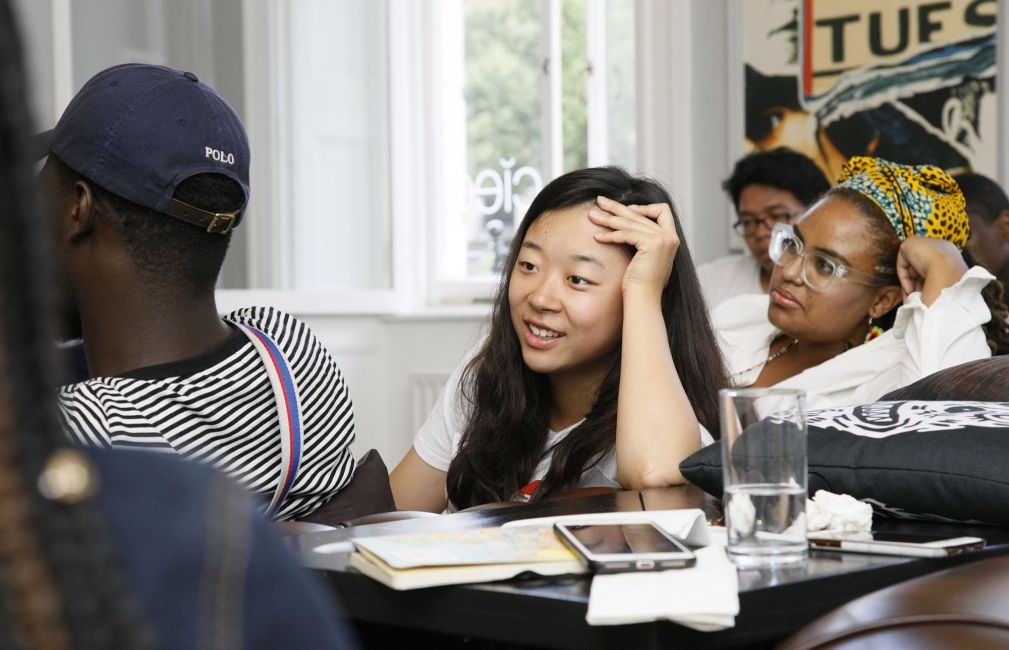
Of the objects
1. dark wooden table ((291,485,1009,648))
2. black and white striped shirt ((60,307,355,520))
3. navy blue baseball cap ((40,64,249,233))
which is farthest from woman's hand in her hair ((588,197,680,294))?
dark wooden table ((291,485,1009,648))

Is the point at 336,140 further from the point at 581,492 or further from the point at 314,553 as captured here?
the point at 314,553

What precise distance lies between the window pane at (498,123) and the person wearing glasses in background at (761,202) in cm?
91

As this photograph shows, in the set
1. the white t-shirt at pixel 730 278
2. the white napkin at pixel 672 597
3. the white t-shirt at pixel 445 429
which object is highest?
the white t-shirt at pixel 730 278

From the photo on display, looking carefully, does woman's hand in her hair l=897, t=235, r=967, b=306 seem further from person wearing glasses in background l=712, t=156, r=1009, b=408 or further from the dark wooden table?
the dark wooden table

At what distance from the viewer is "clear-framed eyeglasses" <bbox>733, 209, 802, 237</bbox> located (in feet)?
12.0

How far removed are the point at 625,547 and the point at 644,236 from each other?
3.13 feet

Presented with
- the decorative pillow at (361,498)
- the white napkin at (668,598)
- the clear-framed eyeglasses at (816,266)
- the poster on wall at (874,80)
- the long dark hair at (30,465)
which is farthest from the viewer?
the poster on wall at (874,80)

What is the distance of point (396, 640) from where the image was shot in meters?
1.01

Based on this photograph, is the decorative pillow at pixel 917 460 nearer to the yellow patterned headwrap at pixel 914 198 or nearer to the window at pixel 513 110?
the yellow patterned headwrap at pixel 914 198

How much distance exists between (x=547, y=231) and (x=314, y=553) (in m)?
0.94

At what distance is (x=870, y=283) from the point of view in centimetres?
237

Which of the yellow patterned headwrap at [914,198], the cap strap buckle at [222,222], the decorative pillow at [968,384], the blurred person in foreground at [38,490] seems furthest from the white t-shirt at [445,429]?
the blurred person in foreground at [38,490]

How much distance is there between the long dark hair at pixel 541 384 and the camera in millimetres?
1765

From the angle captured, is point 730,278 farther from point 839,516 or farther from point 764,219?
point 839,516
